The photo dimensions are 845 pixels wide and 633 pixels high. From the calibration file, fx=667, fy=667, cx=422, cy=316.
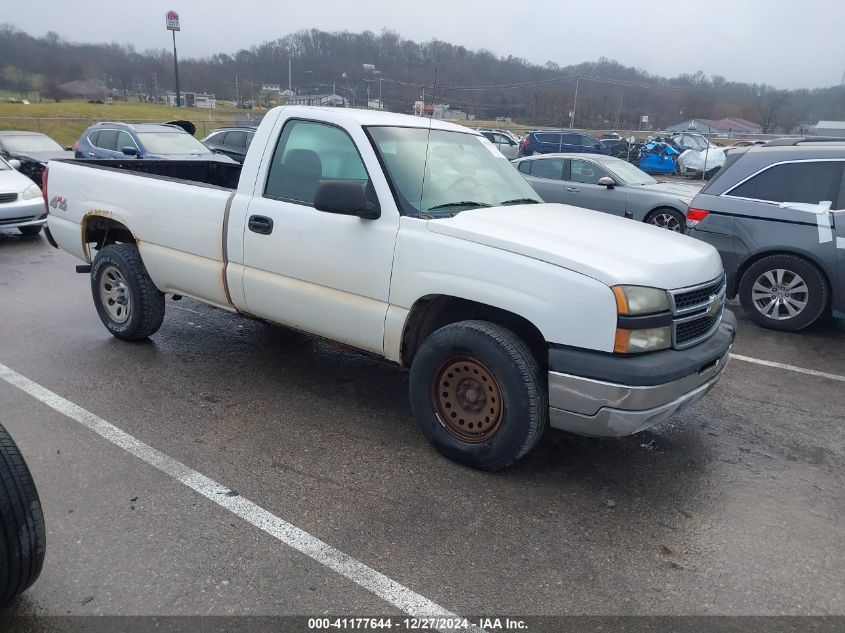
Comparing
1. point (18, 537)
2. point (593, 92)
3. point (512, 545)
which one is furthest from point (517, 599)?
point (593, 92)

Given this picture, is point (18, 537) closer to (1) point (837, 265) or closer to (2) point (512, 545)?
(2) point (512, 545)

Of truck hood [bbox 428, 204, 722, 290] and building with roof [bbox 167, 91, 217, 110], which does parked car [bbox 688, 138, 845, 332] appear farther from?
building with roof [bbox 167, 91, 217, 110]

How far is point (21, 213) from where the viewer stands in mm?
10117

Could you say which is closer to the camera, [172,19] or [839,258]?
[839,258]

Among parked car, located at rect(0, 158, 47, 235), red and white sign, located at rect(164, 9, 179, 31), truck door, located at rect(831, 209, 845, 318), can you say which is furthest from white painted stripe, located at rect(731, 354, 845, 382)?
red and white sign, located at rect(164, 9, 179, 31)

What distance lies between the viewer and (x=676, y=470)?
387 centimetres

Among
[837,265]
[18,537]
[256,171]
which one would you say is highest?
[256,171]

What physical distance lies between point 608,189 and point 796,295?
5.07 meters

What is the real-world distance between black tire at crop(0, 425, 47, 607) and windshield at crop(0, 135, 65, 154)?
15.4 m

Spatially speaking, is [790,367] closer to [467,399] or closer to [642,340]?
[642,340]

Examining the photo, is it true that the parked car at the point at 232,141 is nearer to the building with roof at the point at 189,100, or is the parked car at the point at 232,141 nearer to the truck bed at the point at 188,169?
the truck bed at the point at 188,169

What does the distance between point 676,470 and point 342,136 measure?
9.42 ft

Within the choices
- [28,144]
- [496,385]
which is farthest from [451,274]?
[28,144]

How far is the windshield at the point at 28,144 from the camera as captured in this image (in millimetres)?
15234
